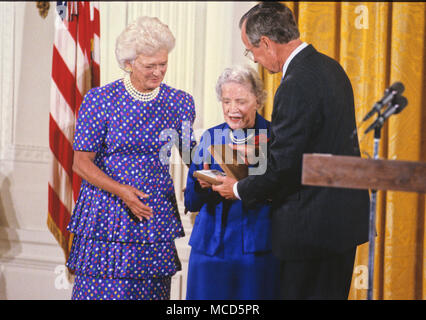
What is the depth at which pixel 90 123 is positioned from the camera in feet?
7.39

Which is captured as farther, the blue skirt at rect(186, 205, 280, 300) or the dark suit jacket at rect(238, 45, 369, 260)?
the blue skirt at rect(186, 205, 280, 300)

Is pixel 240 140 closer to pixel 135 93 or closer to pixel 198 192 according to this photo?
pixel 198 192

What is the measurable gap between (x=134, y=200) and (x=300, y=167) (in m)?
0.75

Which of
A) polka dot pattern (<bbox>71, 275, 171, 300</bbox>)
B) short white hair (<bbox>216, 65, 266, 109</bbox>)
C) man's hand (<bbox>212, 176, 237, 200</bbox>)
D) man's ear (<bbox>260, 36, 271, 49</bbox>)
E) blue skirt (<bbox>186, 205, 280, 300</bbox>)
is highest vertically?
man's ear (<bbox>260, 36, 271, 49</bbox>)

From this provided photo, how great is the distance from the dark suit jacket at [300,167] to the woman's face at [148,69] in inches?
23.6

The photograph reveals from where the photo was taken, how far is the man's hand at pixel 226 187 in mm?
2170

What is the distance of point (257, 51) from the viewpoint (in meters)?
2.13

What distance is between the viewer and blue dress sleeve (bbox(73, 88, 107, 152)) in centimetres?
225

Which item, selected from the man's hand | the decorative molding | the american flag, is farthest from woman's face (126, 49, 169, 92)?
the decorative molding

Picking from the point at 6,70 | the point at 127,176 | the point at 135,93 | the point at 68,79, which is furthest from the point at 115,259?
the point at 6,70

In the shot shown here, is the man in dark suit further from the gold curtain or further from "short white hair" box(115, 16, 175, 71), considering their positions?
the gold curtain

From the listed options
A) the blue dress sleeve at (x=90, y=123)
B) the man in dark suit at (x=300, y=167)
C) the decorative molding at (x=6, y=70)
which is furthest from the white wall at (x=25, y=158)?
the man in dark suit at (x=300, y=167)

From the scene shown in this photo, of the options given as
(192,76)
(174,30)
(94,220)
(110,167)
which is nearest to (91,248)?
(94,220)
